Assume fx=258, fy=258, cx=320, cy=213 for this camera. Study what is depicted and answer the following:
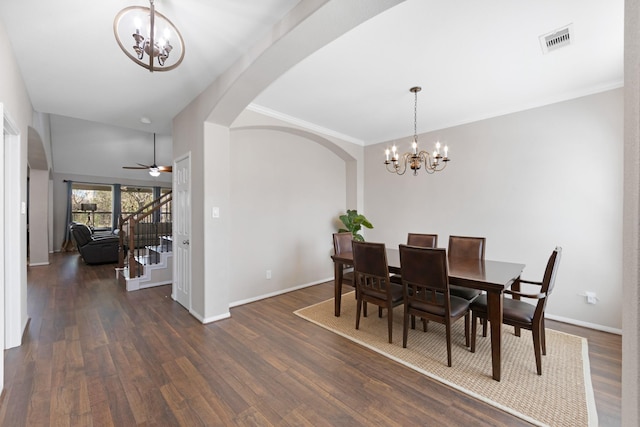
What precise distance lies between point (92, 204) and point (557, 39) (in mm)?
12015

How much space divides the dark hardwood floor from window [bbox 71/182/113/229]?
283 inches

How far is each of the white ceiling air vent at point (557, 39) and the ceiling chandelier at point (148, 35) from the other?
9.26 ft

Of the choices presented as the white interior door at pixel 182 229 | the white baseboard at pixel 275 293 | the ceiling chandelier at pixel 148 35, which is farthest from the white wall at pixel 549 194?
the ceiling chandelier at pixel 148 35

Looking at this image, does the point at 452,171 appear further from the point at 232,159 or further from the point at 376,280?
the point at 232,159

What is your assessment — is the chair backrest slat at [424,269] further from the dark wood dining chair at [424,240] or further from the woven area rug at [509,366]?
the dark wood dining chair at [424,240]

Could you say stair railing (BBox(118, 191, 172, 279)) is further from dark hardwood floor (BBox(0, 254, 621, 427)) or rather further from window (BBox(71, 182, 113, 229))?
window (BBox(71, 182, 113, 229))

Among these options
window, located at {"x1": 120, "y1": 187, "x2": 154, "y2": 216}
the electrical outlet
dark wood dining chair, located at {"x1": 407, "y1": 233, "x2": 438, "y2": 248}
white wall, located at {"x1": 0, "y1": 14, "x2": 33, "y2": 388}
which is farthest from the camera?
window, located at {"x1": 120, "y1": 187, "x2": 154, "y2": 216}

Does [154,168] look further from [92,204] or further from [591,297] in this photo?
[591,297]

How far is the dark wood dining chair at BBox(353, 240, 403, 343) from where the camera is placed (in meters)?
2.60

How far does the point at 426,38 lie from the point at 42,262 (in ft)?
29.2

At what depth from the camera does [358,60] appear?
2.46 meters

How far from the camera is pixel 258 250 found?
12.9 feet

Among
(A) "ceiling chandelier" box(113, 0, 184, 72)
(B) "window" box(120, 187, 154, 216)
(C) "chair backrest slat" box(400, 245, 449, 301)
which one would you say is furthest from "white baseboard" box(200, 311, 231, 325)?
(B) "window" box(120, 187, 154, 216)

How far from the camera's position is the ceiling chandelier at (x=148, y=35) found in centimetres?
152
